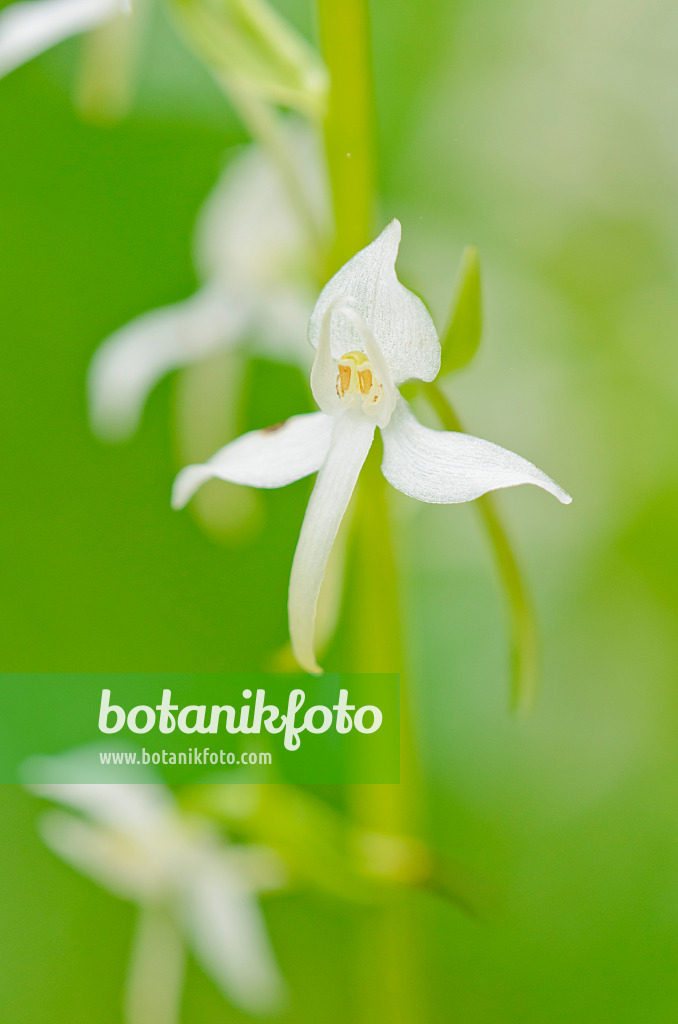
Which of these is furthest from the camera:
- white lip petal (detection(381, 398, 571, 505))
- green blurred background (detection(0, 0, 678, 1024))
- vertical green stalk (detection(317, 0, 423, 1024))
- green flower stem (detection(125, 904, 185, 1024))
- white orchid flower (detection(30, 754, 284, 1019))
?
green blurred background (detection(0, 0, 678, 1024))

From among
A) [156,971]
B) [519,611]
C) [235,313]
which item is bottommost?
[156,971]

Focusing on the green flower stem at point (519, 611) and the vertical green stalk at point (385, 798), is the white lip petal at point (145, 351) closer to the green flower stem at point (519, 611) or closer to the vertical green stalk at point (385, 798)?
the vertical green stalk at point (385, 798)

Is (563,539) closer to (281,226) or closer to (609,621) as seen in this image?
(609,621)

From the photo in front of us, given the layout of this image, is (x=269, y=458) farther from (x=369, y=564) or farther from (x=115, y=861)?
(x=115, y=861)

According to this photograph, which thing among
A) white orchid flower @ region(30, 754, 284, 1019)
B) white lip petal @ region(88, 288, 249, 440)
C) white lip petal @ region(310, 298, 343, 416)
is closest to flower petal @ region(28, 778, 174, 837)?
white orchid flower @ region(30, 754, 284, 1019)

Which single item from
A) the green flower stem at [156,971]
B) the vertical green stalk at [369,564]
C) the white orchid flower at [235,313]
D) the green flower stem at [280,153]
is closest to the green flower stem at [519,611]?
the vertical green stalk at [369,564]

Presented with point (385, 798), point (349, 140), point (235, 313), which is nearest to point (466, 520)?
point (235, 313)

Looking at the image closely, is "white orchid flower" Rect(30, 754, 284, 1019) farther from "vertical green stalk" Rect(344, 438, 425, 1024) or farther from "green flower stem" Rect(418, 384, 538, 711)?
"green flower stem" Rect(418, 384, 538, 711)
